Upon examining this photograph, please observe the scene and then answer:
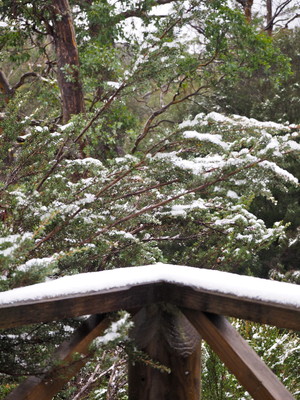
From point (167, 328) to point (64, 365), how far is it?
0.33 metres

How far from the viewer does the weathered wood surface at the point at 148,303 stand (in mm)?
1103

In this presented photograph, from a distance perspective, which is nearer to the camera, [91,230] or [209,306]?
[209,306]

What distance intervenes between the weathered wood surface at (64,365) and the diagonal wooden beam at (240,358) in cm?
27

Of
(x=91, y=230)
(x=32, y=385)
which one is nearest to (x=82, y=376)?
(x=91, y=230)

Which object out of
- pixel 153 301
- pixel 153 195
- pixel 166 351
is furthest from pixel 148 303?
pixel 153 195

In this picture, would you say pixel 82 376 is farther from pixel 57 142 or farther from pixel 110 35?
pixel 110 35

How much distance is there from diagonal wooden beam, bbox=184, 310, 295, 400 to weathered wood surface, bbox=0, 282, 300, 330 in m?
0.05

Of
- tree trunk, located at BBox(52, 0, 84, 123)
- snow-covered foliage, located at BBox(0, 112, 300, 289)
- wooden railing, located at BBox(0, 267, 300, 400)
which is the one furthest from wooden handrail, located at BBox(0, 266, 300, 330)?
tree trunk, located at BBox(52, 0, 84, 123)

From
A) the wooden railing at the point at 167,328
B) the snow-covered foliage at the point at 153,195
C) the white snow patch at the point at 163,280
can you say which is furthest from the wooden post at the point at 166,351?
the snow-covered foliage at the point at 153,195

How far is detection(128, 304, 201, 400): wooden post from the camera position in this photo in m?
1.38

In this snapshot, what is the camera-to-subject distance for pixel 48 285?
122cm

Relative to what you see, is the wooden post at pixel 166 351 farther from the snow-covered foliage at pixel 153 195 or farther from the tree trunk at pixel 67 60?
the tree trunk at pixel 67 60

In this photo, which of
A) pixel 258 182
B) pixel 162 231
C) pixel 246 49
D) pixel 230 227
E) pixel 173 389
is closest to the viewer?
pixel 173 389

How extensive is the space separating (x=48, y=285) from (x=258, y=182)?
8.67ft
